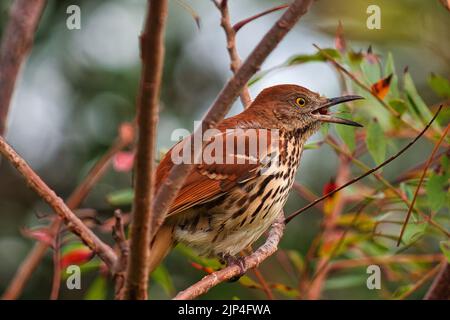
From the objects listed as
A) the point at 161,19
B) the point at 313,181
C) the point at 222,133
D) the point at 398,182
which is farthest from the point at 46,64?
the point at 161,19

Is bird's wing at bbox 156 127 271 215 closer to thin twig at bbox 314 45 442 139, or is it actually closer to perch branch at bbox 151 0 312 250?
thin twig at bbox 314 45 442 139

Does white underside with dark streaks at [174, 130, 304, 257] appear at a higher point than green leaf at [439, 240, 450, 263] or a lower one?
higher

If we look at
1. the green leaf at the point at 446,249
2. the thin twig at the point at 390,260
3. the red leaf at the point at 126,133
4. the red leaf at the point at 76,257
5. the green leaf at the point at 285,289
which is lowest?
the green leaf at the point at 446,249

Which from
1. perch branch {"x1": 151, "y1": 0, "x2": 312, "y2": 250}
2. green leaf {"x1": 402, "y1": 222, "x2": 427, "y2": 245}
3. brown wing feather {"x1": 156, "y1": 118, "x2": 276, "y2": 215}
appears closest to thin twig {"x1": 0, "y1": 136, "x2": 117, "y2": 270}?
perch branch {"x1": 151, "y1": 0, "x2": 312, "y2": 250}

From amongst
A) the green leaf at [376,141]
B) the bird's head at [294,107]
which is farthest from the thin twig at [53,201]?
the bird's head at [294,107]

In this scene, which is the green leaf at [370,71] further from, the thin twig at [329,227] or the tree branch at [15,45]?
the tree branch at [15,45]

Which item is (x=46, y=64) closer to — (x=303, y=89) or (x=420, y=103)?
(x=303, y=89)
